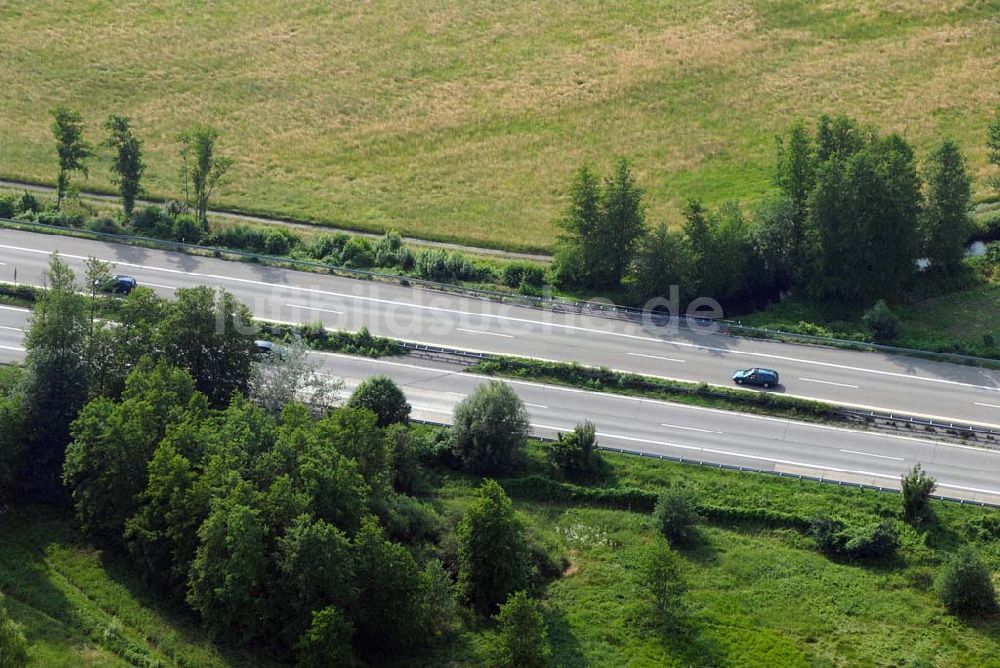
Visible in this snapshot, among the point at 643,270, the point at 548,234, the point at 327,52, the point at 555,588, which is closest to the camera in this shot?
the point at 555,588

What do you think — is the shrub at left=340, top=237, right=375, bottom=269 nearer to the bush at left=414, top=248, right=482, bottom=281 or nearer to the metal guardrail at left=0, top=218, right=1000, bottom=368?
the metal guardrail at left=0, top=218, right=1000, bottom=368

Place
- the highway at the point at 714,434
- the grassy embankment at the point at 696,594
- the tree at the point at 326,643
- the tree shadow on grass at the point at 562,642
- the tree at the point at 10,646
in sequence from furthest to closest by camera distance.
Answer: the highway at the point at 714,434 → the grassy embankment at the point at 696,594 → the tree shadow on grass at the point at 562,642 → the tree at the point at 326,643 → the tree at the point at 10,646

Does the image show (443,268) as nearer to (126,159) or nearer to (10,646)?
(126,159)

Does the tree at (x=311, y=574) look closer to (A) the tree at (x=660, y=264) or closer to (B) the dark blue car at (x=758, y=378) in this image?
(B) the dark blue car at (x=758, y=378)

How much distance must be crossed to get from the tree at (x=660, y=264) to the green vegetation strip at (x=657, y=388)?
9.27 m

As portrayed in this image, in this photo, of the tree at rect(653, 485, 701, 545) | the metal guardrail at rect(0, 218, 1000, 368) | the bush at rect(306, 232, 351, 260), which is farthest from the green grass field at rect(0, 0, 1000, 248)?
the tree at rect(653, 485, 701, 545)

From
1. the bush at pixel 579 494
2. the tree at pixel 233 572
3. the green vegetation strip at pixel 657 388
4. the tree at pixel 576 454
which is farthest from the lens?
the green vegetation strip at pixel 657 388

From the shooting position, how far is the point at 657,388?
71.9 m

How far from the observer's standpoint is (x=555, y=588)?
190 feet

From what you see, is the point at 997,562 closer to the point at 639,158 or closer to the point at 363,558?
the point at 363,558

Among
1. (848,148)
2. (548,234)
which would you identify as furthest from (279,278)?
(848,148)

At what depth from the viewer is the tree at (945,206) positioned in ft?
269

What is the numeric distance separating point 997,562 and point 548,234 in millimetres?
44321

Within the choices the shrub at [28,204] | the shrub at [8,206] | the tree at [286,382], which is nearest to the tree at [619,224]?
the tree at [286,382]
